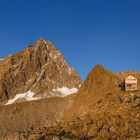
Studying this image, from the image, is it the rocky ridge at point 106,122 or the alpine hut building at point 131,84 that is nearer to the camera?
the rocky ridge at point 106,122

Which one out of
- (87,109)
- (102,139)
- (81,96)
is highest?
(81,96)

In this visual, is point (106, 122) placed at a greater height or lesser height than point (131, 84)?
lesser

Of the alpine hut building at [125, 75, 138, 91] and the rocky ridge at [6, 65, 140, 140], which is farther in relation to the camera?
the alpine hut building at [125, 75, 138, 91]

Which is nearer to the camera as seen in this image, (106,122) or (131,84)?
(106,122)

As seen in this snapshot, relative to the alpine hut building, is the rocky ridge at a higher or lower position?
lower

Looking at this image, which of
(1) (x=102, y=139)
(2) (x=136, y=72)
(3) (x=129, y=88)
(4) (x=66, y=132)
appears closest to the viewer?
(1) (x=102, y=139)

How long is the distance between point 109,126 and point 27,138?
1363 inches

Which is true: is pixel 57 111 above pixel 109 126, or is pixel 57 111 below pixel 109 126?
above

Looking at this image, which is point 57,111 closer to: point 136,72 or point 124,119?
point 136,72

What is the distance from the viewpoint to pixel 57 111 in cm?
19912

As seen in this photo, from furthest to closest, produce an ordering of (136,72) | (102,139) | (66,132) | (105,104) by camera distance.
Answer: (136,72), (105,104), (66,132), (102,139)

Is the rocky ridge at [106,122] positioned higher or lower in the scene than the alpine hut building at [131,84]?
lower

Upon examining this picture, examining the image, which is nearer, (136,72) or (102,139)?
(102,139)

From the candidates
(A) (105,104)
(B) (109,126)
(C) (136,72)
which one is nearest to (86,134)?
(B) (109,126)
